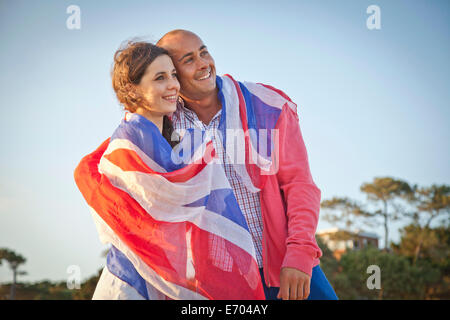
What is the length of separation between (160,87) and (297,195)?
88 cm

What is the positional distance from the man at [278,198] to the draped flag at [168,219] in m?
0.23

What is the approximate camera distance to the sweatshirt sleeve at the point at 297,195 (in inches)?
78.2

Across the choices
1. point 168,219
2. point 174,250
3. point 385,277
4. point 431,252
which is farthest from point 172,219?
point 431,252

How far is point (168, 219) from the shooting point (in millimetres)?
1858

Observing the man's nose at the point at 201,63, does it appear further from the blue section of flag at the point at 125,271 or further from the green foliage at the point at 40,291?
the green foliage at the point at 40,291

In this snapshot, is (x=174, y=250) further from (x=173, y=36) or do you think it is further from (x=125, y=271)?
(x=173, y=36)

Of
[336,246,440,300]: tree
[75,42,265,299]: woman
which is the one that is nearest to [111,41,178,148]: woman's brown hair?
[75,42,265,299]: woman

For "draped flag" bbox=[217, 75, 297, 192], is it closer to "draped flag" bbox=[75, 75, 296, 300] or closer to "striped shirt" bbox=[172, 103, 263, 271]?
"striped shirt" bbox=[172, 103, 263, 271]

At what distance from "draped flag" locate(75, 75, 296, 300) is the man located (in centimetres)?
23

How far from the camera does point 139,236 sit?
A: 185 centimetres

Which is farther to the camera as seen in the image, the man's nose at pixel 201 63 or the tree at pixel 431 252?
the tree at pixel 431 252

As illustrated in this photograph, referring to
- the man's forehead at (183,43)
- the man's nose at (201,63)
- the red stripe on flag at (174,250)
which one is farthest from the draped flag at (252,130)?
the red stripe on flag at (174,250)
